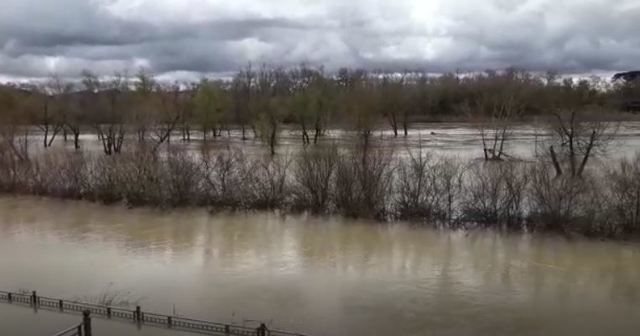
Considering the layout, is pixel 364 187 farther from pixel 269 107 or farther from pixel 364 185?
pixel 269 107

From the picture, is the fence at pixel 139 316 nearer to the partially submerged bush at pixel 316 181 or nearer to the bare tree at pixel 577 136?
the partially submerged bush at pixel 316 181

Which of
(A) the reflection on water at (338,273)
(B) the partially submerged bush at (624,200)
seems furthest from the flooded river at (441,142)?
(B) the partially submerged bush at (624,200)

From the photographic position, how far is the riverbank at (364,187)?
21.2 m

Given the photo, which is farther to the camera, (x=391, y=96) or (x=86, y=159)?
(x=391, y=96)

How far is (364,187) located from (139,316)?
13927 mm

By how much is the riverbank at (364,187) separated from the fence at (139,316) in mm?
12867

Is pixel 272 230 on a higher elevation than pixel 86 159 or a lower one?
lower

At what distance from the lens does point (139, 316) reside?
1123 centimetres

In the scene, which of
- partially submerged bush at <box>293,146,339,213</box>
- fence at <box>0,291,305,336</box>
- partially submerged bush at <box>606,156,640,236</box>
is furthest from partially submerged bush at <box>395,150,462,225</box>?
fence at <box>0,291,305,336</box>

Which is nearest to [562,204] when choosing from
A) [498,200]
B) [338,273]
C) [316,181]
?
[498,200]

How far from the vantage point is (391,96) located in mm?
72312

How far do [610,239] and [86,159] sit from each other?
902 inches

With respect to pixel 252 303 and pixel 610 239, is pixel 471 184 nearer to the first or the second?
pixel 610 239

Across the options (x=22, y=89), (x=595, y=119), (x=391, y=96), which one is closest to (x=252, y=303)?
(x=595, y=119)
